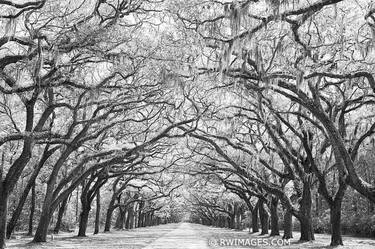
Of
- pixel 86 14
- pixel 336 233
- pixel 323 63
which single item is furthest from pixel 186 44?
pixel 336 233

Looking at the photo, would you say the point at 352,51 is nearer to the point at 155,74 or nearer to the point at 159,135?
the point at 155,74

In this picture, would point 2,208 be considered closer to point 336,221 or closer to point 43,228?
point 43,228

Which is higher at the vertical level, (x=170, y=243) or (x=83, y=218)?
(x=83, y=218)

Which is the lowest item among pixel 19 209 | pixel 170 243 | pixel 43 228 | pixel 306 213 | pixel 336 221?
pixel 170 243

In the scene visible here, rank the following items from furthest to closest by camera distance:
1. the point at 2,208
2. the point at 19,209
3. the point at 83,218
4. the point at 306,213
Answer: the point at 83,218 < the point at 19,209 < the point at 306,213 < the point at 2,208

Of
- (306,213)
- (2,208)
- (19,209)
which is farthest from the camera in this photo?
(19,209)

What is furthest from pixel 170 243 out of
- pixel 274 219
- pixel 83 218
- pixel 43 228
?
pixel 274 219

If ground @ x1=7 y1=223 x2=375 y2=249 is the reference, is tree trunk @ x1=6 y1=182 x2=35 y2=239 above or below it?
above

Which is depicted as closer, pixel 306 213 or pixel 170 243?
pixel 170 243

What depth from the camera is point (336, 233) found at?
1883 centimetres

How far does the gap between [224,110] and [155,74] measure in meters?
5.97

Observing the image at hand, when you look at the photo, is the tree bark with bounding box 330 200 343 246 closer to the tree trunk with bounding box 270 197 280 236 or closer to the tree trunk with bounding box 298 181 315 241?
the tree trunk with bounding box 298 181 315 241

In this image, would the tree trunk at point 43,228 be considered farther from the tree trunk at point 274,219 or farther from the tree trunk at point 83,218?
the tree trunk at point 274,219

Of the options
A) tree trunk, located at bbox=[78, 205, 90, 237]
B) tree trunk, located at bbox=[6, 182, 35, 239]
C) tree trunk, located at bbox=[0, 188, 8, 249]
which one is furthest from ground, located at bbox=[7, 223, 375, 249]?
tree trunk, located at bbox=[0, 188, 8, 249]
